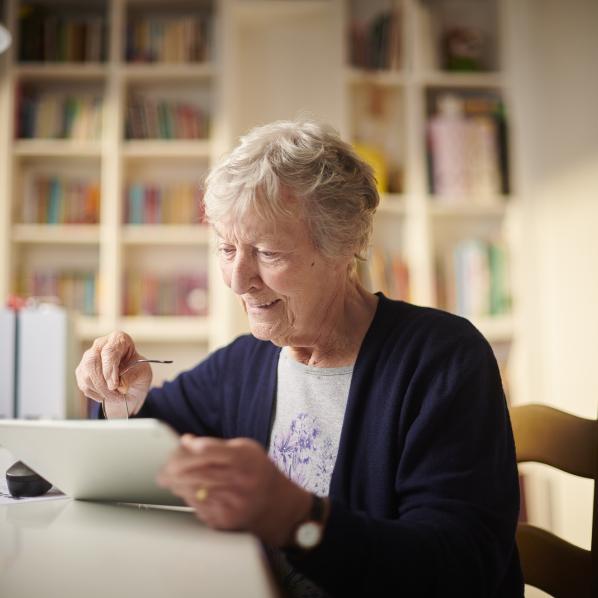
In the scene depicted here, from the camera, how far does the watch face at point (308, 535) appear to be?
2.36 feet

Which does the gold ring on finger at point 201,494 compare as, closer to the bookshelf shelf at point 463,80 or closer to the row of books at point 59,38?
the bookshelf shelf at point 463,80

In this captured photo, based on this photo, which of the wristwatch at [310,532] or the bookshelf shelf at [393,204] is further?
the bookshelf shelf at [393,204]

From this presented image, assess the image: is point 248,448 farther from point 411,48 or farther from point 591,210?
point 411,48

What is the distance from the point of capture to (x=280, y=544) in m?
0.72

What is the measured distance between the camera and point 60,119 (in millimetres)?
3281

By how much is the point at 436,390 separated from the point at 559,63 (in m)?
2.44

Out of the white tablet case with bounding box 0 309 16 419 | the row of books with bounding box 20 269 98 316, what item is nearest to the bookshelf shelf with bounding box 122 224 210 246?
the row of books with bounding box 20 269 98 316

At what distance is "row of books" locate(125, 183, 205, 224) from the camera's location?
10.8ft

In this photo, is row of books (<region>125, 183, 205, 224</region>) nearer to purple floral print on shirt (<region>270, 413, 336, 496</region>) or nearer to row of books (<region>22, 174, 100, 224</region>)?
row of books (<region>22, 174, 100, 224</region>)

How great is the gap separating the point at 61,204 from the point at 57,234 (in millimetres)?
212

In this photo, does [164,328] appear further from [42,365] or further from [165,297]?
[42,365]

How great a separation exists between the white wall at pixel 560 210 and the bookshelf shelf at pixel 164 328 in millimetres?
1560

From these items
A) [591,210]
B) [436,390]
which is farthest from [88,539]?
[591,210]

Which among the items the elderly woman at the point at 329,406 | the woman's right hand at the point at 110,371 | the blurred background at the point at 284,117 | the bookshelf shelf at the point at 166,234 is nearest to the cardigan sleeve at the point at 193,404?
the elderly woman at the point at 329,406
